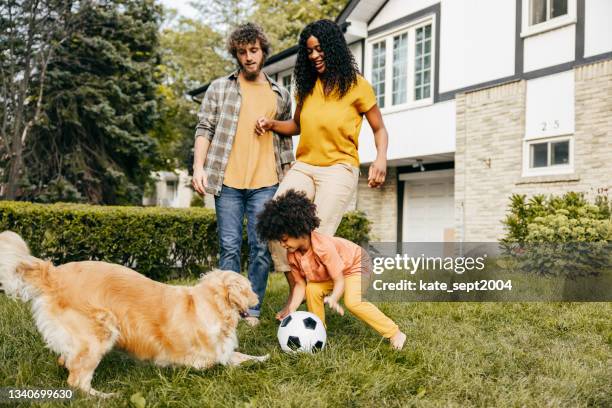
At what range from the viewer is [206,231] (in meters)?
8.09

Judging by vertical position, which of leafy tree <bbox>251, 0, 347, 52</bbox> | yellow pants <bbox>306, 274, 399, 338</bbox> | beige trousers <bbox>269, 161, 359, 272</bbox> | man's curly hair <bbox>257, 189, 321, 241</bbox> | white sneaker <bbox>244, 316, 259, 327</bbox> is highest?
leafy tree <bbox>251, 0, 347, 52</bbox>

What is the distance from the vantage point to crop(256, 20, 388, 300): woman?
4.07 m

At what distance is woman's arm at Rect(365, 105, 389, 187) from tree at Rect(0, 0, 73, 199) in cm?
1221

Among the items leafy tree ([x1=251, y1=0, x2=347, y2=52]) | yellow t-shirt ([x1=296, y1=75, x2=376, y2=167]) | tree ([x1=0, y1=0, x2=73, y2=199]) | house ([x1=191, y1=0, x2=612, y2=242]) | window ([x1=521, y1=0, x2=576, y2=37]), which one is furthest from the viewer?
leafy tree ([x1=251, y1=0, x2=347, y2=52])

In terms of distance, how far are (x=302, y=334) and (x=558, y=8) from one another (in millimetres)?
9519

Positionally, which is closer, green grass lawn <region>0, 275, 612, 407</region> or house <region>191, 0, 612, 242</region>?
green grass lawn <region>0, 275, 612, 407</region>

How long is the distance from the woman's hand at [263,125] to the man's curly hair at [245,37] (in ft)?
2.03

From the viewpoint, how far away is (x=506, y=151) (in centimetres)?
1081

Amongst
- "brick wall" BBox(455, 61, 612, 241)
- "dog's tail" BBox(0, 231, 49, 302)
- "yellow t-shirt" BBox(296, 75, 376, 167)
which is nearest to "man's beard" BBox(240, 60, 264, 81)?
"yellow t-shirt" BBox(296, 75, 376, 167)

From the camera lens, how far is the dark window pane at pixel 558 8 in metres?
9.99

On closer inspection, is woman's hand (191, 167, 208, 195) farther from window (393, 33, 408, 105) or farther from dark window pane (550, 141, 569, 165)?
window (393, 33, 408, 105)

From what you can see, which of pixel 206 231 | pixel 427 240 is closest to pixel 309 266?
pixel 206 231

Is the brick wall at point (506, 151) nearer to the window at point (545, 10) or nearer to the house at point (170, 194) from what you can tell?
the window at point (545, 10)

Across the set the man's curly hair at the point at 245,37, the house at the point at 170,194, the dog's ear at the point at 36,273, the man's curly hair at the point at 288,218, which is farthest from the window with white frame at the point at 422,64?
the house at the point at 170,194
